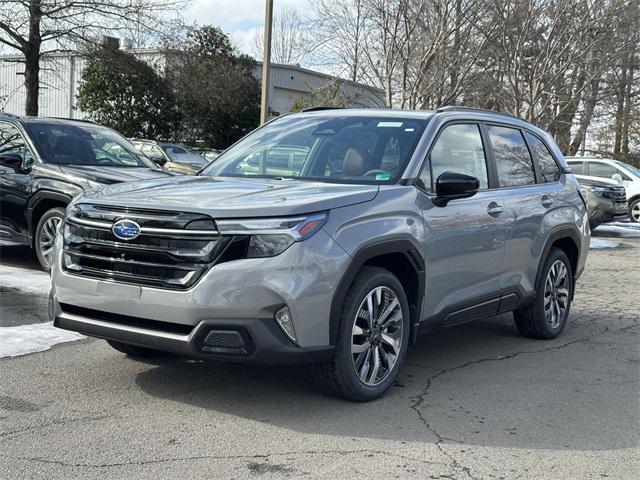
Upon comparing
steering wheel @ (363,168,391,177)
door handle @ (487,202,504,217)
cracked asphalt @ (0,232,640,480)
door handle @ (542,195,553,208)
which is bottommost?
cracked asphalt @ (0,232,640,480)

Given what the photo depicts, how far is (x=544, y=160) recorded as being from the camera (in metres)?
6.95

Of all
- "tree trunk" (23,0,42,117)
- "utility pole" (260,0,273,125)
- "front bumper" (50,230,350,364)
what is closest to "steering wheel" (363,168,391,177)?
"front bumper" (50,230,350,364)

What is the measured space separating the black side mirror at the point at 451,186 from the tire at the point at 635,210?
632 inches

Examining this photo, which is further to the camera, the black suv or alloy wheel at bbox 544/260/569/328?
the black suv

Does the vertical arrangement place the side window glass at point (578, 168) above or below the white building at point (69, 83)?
below

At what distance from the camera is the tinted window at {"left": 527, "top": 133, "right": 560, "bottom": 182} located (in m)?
6.84

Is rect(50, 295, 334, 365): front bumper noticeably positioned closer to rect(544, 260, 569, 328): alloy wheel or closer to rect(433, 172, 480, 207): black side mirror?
rect(433, 172, 480, 207): black side mirror

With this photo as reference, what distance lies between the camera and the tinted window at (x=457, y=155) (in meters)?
5.35

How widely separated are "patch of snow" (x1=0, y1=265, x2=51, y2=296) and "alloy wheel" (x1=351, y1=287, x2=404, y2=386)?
4136 mm

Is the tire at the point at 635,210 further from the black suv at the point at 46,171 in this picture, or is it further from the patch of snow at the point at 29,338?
the patch of snow at the point at 29,338

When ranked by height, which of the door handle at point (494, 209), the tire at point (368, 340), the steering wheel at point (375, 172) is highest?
the steering wheel at point (375, 172)

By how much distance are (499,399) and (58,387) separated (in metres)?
2.73

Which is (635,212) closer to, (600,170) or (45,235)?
(600,170)

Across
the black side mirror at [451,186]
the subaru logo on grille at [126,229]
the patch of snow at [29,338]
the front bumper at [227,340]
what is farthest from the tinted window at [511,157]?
the patch of snow at [29,338]
